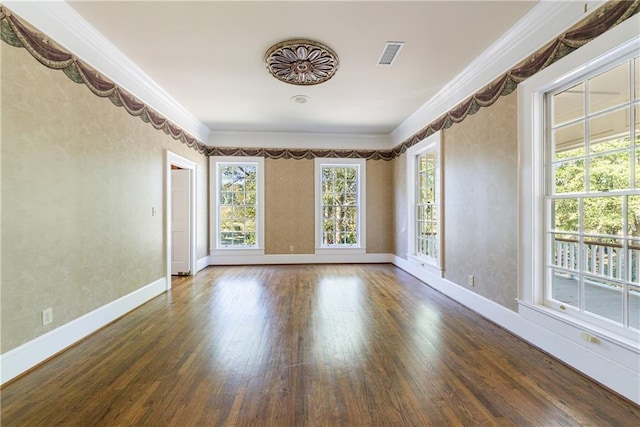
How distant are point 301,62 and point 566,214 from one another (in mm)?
2891

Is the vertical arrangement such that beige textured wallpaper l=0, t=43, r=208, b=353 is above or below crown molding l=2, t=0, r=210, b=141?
below

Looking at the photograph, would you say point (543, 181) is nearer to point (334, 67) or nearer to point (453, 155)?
point (453, 155)

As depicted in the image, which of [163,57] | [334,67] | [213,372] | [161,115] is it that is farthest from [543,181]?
[161,115]

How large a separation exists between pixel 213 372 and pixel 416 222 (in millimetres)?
4296

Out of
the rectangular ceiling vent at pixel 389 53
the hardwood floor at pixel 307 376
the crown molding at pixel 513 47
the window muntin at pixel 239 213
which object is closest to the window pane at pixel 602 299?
the hardwood floor at pixel 307 376

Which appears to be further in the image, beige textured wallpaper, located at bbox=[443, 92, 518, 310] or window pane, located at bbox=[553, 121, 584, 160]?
beige textured wallpaper, located at bbox=[443, 92, 518, 310]

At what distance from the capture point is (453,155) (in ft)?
13.0

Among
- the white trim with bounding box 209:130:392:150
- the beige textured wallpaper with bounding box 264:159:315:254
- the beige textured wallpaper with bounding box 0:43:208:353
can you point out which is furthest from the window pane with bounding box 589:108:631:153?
the beige textured wallpaper with bounding box 264:159:315:254

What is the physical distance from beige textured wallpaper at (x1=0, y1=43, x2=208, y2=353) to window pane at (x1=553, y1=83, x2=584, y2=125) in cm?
421

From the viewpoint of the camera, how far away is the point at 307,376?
2.08m

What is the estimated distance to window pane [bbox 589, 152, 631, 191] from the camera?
78.5 inches

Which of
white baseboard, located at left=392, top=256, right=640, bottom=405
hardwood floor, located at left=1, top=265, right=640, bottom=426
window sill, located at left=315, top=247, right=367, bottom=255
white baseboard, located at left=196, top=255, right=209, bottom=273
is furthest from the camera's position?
window sill, located at left=315, top=247, right=367, bottom=255

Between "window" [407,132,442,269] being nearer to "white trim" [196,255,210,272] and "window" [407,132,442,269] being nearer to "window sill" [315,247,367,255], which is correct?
"window sill" [315,247,367,255]

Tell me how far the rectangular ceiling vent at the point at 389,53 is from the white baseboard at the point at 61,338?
393 centimetres
